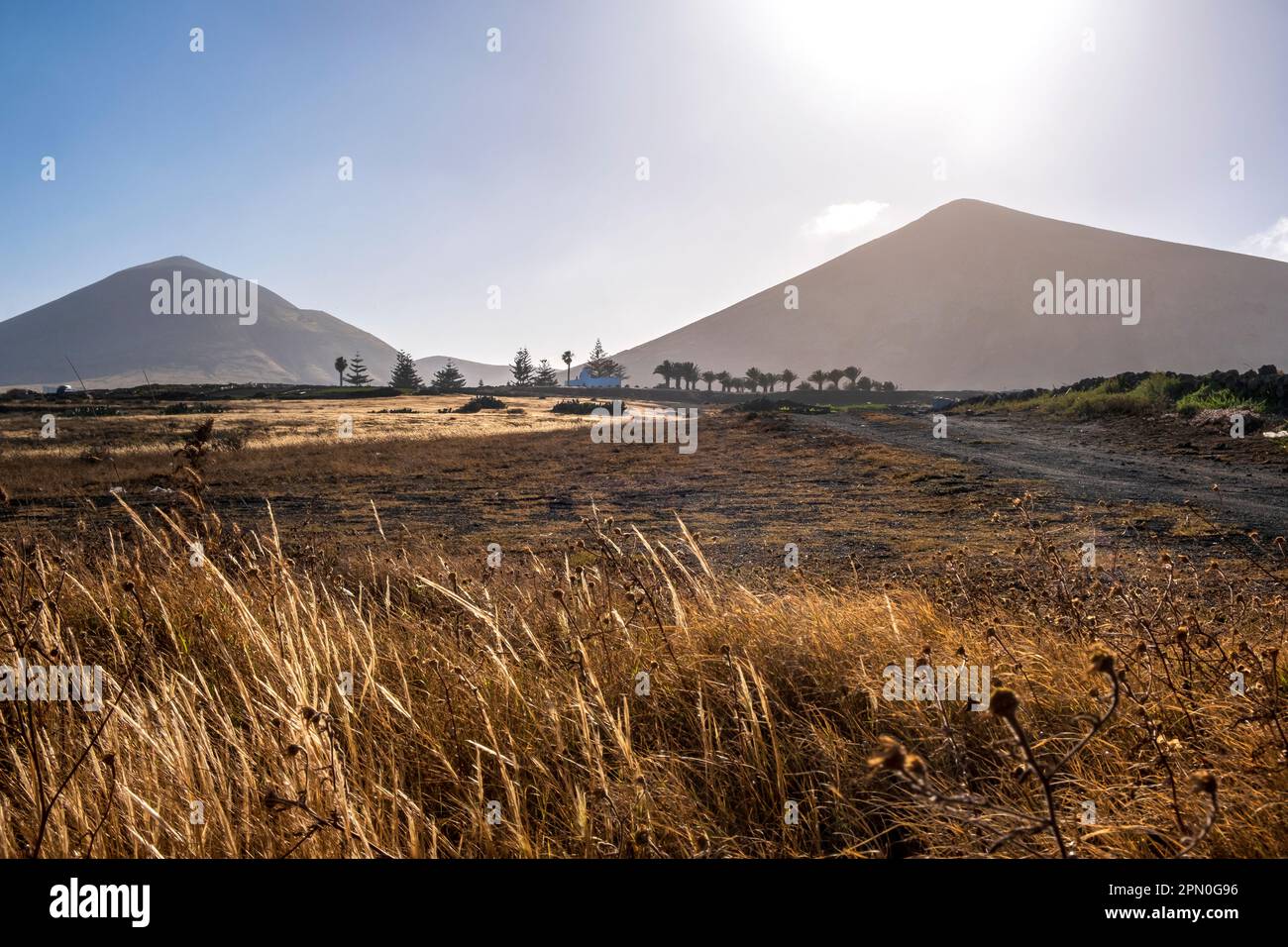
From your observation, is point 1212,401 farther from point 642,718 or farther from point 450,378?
point 450,378

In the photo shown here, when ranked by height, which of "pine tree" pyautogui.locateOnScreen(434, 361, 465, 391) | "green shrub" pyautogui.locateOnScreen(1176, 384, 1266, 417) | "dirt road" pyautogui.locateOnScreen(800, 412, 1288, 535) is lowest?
"dirt road" pyautogui.locateOnScreen(800, 412, 1288, 535)

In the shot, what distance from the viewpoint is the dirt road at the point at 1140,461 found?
850 cm

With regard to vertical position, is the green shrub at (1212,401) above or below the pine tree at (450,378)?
below

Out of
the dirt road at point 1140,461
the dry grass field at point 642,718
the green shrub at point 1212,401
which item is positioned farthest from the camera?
the green shrub at point 1212,401

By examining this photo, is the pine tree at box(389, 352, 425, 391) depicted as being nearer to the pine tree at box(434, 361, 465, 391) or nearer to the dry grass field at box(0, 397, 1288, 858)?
the pine tree at box(434, 361, 465, 391)

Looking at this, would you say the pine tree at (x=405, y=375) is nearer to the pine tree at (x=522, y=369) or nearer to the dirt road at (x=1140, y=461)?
the pine tree at (x=522, y=369)

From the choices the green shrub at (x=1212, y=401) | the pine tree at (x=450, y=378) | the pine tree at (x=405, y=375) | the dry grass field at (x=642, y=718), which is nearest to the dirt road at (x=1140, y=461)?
the green shrub at (x=1212, y=401)

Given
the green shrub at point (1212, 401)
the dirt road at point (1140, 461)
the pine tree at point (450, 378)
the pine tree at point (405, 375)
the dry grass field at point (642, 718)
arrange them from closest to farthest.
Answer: the dry grass field at point (642, 718) < the dirt road at point (1140, 461) < the green shrub at point (1212, 401) < the pine tree at point (450, 378) < the pine tree at point (405, 375)

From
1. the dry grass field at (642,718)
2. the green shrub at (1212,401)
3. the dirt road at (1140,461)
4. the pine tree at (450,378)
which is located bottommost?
the dry grass field at (642,718)

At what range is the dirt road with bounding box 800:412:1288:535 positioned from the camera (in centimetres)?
850

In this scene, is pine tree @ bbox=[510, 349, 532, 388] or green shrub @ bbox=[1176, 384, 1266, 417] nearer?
green shrub @ bbox=[1176, 384, 1266, 417]

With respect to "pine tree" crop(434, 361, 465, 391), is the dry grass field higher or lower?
lower

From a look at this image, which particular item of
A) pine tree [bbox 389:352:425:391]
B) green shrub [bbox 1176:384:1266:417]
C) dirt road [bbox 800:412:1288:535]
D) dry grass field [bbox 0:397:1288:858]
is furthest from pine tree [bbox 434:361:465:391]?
dry grass field [bbox 0:397:1288:858]

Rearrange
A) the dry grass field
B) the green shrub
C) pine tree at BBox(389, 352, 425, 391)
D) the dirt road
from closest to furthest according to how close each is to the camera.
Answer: the dry grass field < the dirt road < the green shrub < pine tree at BBox(389, 352, 425, 391)
